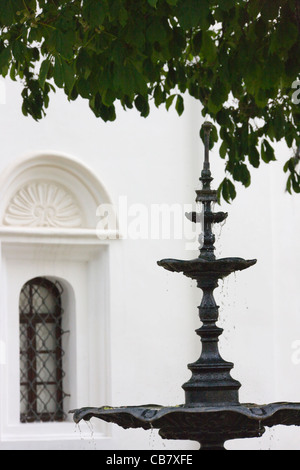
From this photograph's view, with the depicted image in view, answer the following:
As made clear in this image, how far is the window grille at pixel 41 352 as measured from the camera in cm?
1149

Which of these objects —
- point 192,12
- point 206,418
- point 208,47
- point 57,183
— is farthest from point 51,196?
point 192,12

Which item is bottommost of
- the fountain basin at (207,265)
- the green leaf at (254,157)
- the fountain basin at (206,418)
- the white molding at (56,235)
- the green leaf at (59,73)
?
the fountain basin at (206,418)

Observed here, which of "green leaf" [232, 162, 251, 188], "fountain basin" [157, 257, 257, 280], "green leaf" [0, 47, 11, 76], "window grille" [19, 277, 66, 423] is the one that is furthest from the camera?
"window grille" [19, 277, 66, 423]

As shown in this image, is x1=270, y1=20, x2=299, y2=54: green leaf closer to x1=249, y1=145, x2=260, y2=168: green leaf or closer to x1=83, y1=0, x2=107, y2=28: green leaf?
x1=83, y1=0, x2=107, y2=28: green leaf

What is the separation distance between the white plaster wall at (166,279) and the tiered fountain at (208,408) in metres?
4.03

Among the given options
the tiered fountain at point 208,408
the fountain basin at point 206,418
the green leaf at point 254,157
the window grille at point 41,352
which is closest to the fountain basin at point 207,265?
the tiered fountain at point 208,408

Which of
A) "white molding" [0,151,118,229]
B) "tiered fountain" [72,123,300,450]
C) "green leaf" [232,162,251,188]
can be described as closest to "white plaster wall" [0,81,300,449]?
"white molding" [0,151,118,229]

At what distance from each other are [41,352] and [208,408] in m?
4.93

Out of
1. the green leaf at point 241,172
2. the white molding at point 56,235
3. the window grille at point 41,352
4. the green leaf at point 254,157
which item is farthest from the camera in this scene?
the window grille at point 41,352

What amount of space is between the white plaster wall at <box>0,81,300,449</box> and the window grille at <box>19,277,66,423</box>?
37 centimetres

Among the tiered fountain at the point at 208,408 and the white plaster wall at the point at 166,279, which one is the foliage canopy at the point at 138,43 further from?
the white plaster wall at the point at 166,279

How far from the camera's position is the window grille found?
452 inches

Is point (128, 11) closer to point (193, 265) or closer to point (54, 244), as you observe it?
point (193, 265)

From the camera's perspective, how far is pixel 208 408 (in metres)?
6.84
